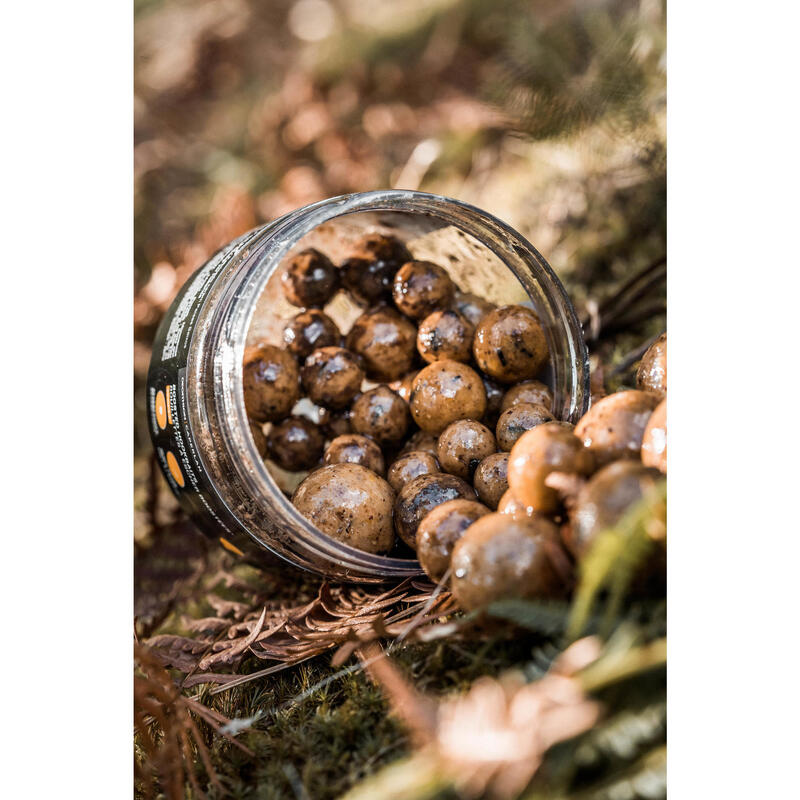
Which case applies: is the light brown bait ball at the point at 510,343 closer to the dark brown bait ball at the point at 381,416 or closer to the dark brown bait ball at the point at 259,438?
the dark brown bait ball at the point at 381,416

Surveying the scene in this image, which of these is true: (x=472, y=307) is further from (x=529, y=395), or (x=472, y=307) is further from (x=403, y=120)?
(x=403, y=120)

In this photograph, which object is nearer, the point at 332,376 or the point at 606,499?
the point at 606,499

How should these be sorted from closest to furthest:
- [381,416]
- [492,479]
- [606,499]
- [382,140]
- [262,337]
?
[606,499] < [492,479] < [381,416] < [262,337] < [382,140]

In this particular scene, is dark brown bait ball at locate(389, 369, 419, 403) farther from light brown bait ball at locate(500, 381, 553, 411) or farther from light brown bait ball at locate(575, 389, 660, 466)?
light brown bait ball at locate(575, 389, 660, 466)

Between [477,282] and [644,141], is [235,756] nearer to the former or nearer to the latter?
[477,282]

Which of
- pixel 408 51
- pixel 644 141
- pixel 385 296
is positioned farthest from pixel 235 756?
pixel 408 51

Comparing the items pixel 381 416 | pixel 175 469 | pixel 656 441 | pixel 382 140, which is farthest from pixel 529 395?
pixel 382 140
